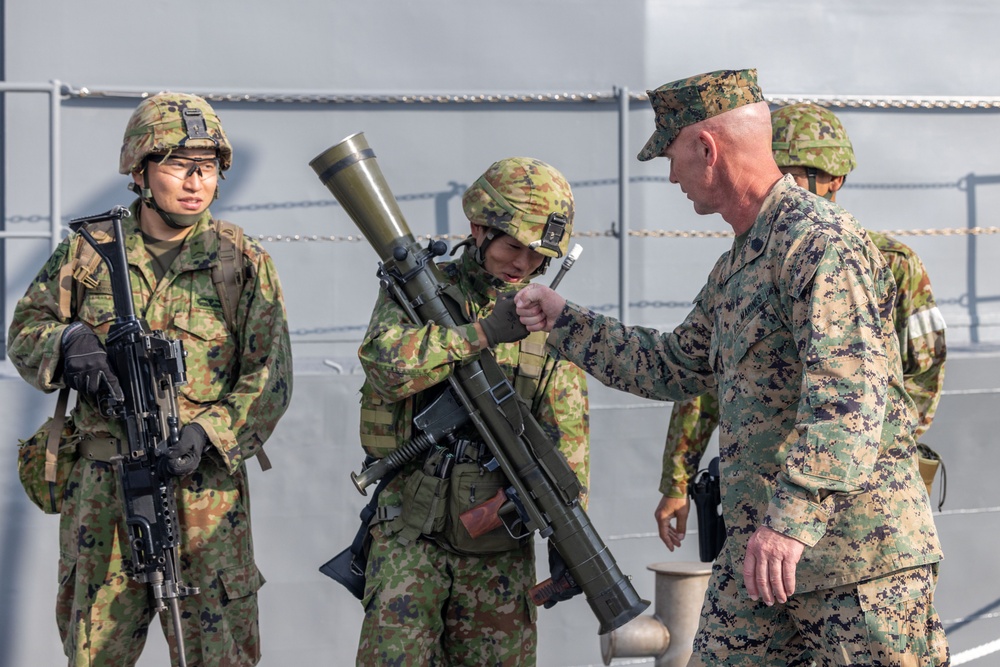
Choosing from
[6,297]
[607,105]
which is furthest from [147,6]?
[607,105]

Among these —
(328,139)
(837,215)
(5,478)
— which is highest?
(328,139)

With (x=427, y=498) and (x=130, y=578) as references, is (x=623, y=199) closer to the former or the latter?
(x=427, y=498)

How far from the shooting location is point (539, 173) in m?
3.27

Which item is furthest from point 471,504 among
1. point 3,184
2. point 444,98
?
point 3,184

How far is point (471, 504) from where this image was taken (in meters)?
3.12

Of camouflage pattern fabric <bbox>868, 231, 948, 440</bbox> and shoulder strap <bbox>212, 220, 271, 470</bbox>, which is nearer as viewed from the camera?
shoulder strap <bbox>212, 220, 271, 470</bbox>

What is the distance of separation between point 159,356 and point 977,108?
3867 millimetres

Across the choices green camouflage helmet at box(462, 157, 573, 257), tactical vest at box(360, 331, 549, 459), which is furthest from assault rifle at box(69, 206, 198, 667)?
green camouflage helmet at box(462, 157, 573, 257)

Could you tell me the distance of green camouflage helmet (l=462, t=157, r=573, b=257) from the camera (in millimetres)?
3156

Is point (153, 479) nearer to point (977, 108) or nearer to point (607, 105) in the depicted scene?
point (607, 105)

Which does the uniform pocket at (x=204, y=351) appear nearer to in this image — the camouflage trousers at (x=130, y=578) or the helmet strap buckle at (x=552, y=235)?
the camouflage trousers at (x=130, y=578)

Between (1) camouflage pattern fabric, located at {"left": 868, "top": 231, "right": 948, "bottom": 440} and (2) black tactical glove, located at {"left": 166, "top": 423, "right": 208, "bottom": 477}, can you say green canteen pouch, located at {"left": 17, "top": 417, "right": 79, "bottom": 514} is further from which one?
(1) camouflage pattern fabric, located at {"left": 868, "top": 231, "right": 948, "bottom": 440}

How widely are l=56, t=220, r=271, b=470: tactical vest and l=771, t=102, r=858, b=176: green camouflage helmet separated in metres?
1.51

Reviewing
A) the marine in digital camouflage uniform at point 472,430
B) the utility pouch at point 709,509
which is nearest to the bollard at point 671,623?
the utility pouch at point 709,509
